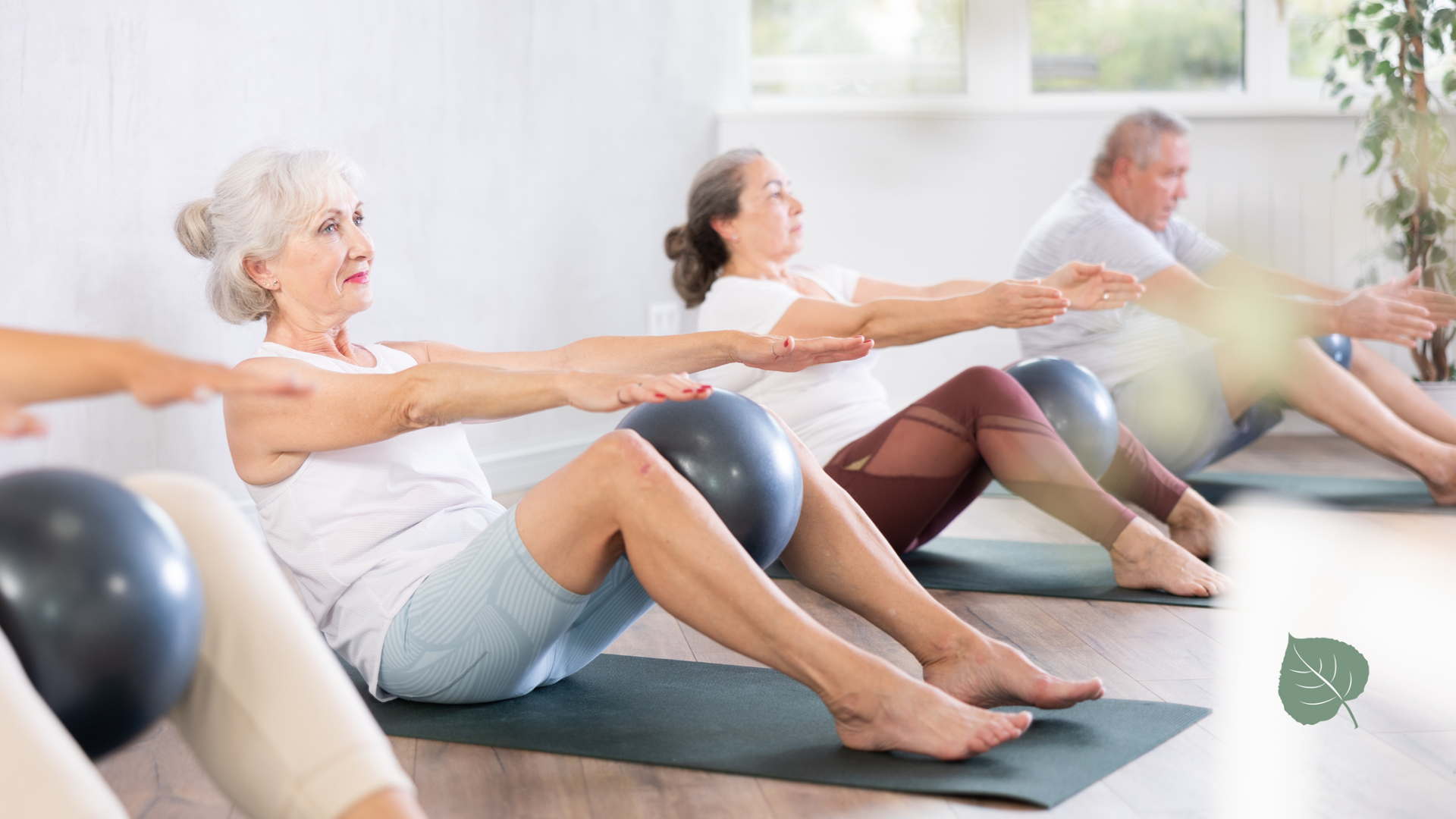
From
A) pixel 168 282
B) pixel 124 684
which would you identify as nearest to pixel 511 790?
pixel 124 684

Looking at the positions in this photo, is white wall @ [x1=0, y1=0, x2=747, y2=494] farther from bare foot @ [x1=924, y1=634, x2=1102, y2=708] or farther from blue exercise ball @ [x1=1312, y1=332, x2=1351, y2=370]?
blue exercise ball @ [x1=1312, y1=332, x2=1351, y2=370]

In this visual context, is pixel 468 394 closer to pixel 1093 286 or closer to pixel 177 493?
pixel 177 493

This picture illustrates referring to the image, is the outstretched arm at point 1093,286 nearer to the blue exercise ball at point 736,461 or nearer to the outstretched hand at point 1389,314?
the outstretched hand at point 1389,314

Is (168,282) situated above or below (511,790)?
above

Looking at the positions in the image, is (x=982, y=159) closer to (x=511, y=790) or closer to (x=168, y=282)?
(x=168, y=282)

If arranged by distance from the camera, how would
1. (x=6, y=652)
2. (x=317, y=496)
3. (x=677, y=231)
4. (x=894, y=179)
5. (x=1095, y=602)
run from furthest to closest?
(x=894, y=179), (x=677, y=231), (x=1095, y=602), (x=317, y=496), (x=6, y=652)

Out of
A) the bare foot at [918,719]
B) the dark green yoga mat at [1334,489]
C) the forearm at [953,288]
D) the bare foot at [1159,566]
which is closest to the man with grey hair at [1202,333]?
the dark green yoga mat at [1334,489]

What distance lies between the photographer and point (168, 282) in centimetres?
259

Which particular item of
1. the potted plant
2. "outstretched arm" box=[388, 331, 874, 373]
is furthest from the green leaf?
the potted plant

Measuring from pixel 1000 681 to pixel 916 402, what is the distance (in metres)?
0.78

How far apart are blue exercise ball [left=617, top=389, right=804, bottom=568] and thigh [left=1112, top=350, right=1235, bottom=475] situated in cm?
178

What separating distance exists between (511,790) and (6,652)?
678 mm

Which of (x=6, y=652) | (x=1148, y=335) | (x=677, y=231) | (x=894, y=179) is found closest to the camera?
(x=6, y=652)

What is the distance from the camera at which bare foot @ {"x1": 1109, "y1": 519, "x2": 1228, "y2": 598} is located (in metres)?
2.45
